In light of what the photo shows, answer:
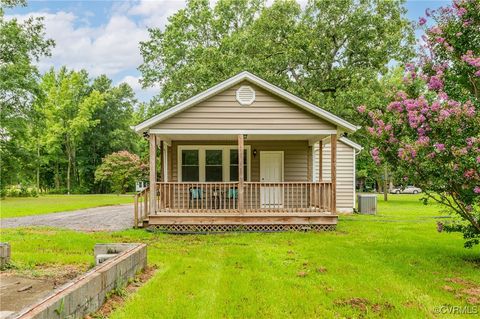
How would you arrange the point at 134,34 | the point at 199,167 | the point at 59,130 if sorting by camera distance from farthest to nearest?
the point at 59,130
the point at 134,34
the point at 199,167

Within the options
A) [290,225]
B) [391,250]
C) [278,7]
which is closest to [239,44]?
[278,7]

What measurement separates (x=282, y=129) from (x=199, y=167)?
3728 millimetres

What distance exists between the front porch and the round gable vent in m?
1.03

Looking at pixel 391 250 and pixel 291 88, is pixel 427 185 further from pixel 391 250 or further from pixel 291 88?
pixel 291 88

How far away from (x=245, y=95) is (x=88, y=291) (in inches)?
333

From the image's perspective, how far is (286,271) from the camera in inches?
265

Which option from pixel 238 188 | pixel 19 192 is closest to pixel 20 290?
pixel 238 188

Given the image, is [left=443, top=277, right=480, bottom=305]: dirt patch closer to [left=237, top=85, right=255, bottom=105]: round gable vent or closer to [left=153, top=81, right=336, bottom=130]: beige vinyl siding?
[left=153, top=81, right=336, bottom=130]: beige vinyl siding

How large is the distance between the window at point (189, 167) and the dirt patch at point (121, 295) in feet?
24.8

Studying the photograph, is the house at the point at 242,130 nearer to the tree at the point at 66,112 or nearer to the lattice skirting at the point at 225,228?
the lattice skirting at the point at 225,228

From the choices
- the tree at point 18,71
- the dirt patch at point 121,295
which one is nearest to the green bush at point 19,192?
the tree at point 18,71

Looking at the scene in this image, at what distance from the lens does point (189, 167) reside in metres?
14.2

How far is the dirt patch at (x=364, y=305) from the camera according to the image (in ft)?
15.8

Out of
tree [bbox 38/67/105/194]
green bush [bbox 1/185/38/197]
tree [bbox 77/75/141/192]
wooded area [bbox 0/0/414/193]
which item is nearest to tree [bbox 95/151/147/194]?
tree [bbox 38/67/105/194]
